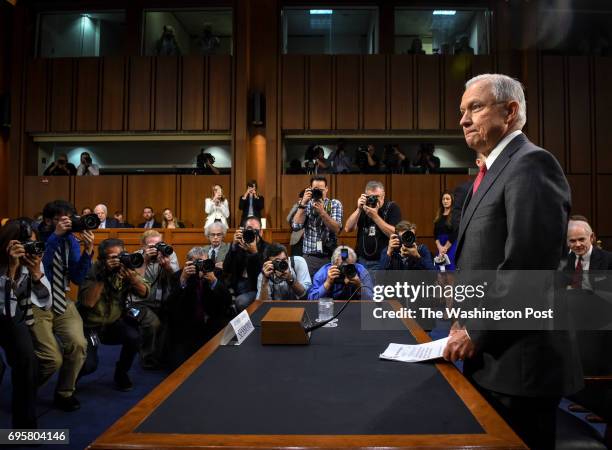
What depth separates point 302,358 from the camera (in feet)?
4.29

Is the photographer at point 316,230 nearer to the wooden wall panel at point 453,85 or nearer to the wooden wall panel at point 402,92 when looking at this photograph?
the wooden wall panel at point 402,92

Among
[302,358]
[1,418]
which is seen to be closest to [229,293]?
[1,418]

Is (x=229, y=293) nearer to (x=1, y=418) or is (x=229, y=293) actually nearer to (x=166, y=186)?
(x=1, y=418)

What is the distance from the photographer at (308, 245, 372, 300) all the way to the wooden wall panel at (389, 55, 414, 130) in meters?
4.83

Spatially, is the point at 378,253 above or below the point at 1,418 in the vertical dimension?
above

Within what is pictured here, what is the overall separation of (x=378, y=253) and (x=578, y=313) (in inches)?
63.7

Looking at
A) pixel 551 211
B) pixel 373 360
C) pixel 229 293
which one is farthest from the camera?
pixel 229 293

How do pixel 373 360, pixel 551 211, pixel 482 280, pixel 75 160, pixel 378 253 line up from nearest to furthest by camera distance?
pixel 551 211
pixel 482 280
pixel 373 360
pixel 378 253
pixel 75 160

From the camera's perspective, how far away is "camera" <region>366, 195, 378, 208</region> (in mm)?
3453

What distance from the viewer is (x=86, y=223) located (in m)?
2.66

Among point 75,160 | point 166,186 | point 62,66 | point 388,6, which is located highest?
point 388,6

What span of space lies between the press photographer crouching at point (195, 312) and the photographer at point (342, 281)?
0.67 metres

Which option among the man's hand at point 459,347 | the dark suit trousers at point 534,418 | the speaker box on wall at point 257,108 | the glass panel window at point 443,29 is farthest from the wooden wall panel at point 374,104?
the dark suit trousers at point 534,418

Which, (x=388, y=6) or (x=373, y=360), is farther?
(x=388, y=6)
